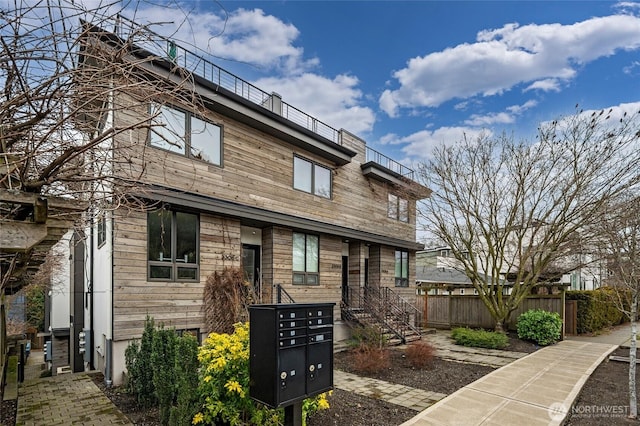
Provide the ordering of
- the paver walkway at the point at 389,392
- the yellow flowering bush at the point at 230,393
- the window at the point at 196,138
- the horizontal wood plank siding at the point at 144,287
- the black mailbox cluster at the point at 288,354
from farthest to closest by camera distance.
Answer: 1. the window at the point at 196,138
2. the horizontal wood plank siding at the point at 144,287
3. the paver walkway at the point at 389,392
4. the yellow flowering bush at the point at 230,393
5. the black mailbox cluster at the point at 288,354

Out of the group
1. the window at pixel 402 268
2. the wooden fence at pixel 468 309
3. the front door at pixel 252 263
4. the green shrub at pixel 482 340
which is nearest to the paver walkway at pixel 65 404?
the front door at pixel 252 263

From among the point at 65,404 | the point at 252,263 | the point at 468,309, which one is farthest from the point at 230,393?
the point at 468,309

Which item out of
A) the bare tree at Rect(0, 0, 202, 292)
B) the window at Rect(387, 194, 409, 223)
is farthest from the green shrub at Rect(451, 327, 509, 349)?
the bare tree at Rect(0, 0, 202, 292)

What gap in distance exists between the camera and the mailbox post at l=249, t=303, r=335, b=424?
145 inches

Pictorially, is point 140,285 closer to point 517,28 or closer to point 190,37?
point 190,37

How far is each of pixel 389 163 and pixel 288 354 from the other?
44.8 feet

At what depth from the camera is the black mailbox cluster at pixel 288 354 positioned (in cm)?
369

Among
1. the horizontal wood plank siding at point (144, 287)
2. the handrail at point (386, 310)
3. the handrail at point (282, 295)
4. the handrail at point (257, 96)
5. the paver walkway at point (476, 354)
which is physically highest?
the handrail at point (257, 96)

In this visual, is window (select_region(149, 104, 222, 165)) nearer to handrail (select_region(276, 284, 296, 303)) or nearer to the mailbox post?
handrail (select_region(276, 284, 296, 303))

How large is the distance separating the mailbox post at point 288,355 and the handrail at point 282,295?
6356 mm

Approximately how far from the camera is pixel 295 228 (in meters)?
11.5

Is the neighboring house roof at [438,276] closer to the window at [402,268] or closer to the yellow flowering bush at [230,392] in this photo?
the window at [402,268]

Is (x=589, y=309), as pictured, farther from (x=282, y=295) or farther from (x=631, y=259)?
(x=282, y=295)

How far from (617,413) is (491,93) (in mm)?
11560
